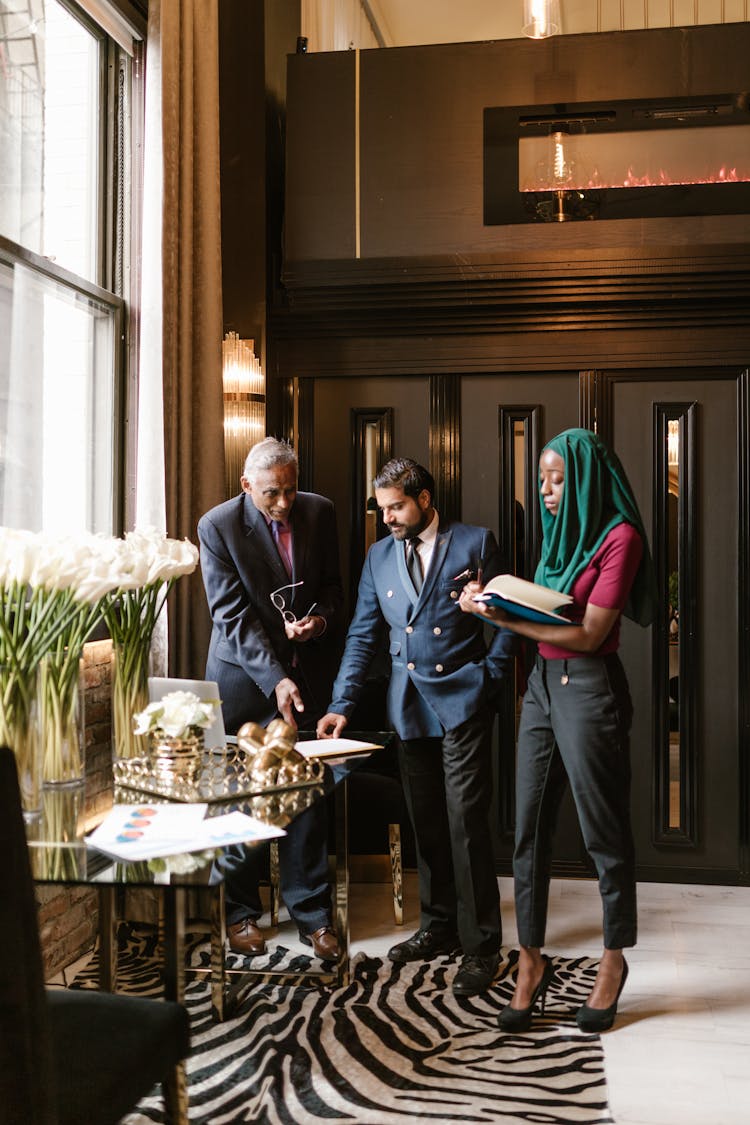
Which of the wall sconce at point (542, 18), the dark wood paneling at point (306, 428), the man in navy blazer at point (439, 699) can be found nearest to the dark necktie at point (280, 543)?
the man in navy blazer at point (439, 699)

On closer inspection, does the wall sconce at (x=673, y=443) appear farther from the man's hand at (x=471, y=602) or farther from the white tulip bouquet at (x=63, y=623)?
the white tulip bouquet at (x=63, y=623)

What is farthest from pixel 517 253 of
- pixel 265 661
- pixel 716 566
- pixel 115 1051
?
pixel 115 1051

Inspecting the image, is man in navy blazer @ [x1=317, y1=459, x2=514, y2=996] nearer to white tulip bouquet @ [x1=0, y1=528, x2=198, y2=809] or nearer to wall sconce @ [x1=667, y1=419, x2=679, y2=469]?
white tulip bouquet @ [x1=0, y1=528, x2=198, y2=809]

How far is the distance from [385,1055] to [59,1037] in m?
1.17

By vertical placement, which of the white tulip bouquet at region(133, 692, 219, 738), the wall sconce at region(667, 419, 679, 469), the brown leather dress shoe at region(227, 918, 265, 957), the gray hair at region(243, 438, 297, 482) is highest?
the wall sconce at region(667, 419, 679, 469)

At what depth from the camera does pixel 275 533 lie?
3.31 metres

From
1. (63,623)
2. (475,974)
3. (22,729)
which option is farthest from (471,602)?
(22,729)

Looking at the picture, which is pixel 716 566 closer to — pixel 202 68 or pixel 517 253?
pixel 517 253

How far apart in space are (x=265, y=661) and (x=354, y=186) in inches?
79.2

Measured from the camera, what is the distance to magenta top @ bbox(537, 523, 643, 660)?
266cm

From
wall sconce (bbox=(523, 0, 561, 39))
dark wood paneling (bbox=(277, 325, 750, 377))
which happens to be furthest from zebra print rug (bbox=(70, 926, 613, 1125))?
wall sconce (bbox=(523, 0, 561, 39))

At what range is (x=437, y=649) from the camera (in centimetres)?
312

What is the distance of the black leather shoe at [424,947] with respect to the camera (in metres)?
3.13

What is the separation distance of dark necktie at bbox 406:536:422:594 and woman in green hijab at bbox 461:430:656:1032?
0.44 meters
